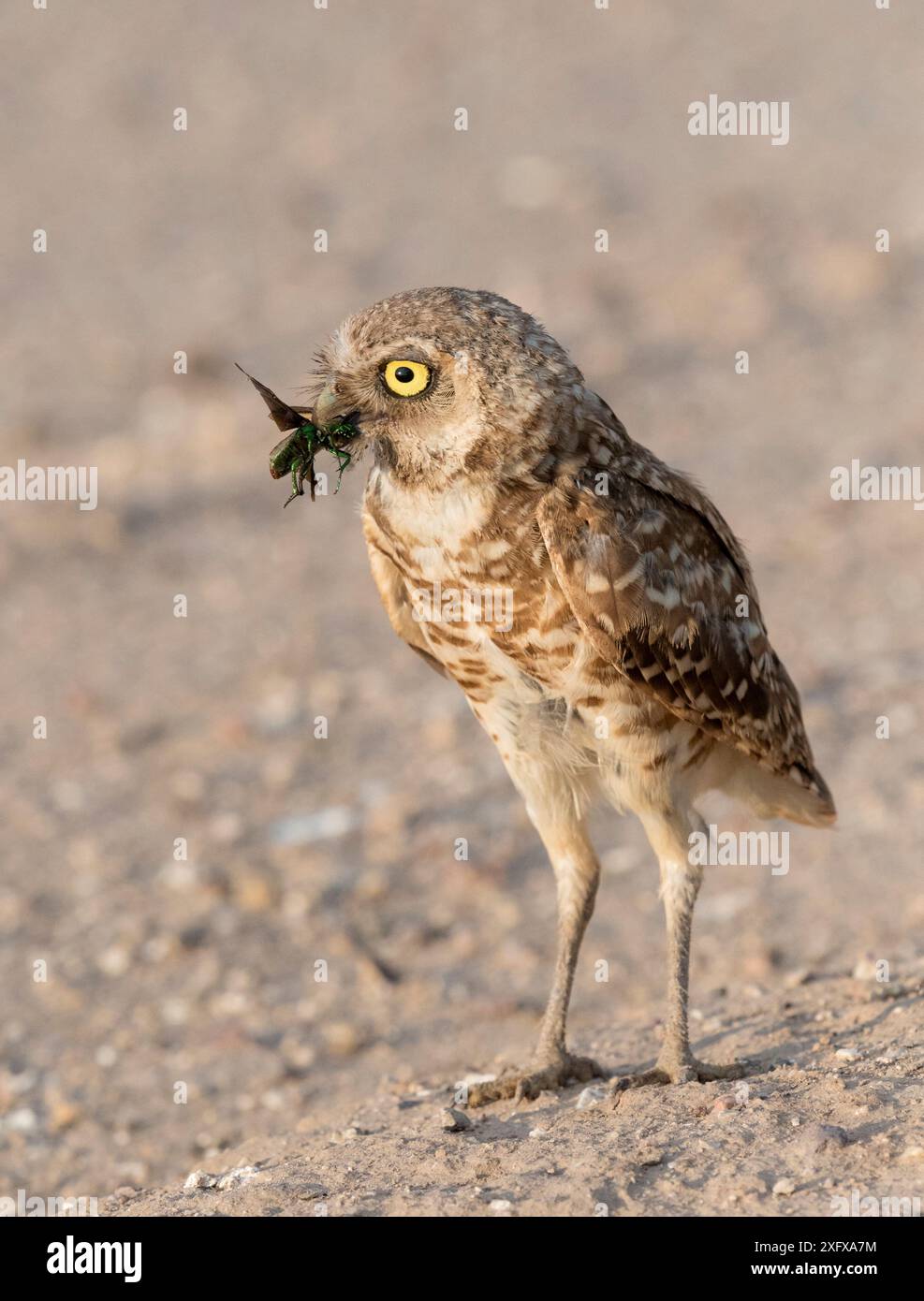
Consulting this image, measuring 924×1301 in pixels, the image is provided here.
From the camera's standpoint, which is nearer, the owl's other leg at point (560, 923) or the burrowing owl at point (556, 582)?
the burrowing owl at point (556, 582)

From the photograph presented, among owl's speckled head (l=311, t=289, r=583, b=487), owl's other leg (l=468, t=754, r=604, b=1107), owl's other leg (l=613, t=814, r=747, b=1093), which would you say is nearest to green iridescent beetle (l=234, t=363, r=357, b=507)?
owl's speckled head (l=311, t=289, r=583, b=487)

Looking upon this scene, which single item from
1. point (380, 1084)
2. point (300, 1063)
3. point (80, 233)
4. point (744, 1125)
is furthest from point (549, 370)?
point (80, 233)

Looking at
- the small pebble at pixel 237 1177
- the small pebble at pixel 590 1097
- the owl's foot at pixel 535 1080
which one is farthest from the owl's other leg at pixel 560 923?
the small pebble at pixel 237 1177

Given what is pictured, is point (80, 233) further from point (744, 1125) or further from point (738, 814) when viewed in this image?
point (744, 1125)

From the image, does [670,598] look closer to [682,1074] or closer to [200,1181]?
[682,1074]

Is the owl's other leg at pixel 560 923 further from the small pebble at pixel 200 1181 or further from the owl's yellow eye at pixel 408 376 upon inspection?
the owl's yellow eye at pixel 408 376
